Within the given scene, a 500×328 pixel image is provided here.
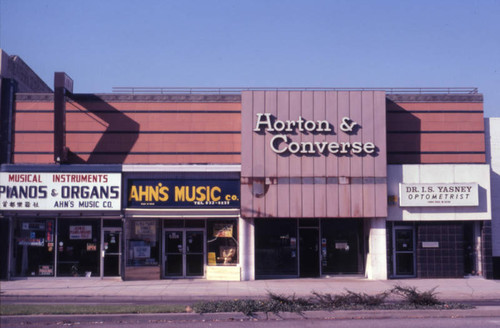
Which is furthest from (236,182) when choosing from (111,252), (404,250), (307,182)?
(404,250)

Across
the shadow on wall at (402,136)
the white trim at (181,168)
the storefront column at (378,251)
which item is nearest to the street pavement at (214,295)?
the storefront column at (378,251)

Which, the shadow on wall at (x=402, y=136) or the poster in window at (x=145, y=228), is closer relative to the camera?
the poster in window at (x=145, y=228)

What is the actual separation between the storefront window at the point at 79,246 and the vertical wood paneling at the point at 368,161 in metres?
11.4

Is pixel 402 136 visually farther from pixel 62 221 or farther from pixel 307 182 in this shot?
pixel 62 221

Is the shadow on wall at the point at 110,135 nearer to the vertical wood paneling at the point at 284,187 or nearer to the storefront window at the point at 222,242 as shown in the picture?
the storefront window at the point at 222,242

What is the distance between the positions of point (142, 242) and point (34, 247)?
4.58 metres

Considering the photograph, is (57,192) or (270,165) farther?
(270,165)

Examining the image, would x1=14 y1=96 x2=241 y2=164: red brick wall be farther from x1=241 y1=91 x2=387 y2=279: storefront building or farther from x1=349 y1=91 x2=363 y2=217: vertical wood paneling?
x1=349 y1=91 x2=363 y2=217: vertical wood paneling

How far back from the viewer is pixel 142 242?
20922 mm

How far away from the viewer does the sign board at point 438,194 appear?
20844 mm

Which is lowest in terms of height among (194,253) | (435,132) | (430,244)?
(194,253)

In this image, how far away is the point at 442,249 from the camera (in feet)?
69.4

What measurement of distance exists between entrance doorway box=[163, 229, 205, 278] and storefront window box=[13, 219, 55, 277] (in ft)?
15.9

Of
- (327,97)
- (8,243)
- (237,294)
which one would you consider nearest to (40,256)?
(8,243)
